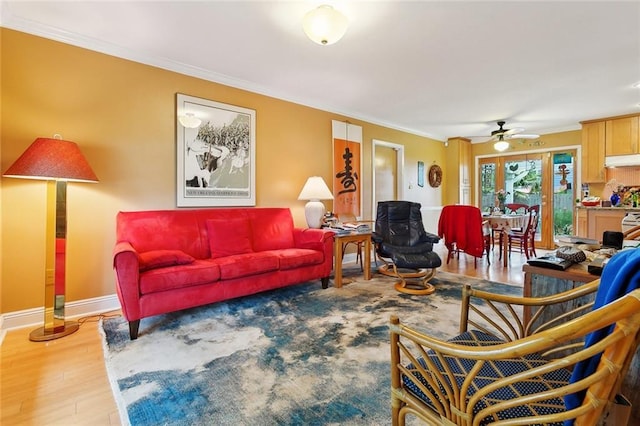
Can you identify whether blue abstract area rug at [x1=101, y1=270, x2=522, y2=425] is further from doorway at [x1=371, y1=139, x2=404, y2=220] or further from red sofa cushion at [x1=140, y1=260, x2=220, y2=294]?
doorway at [x1=371, y1=139, x2=404, y2=220]

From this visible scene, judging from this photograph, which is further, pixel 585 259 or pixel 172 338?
pixel 172 338

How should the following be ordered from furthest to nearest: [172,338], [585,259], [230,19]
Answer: [230,19], [172,338], [585,259]

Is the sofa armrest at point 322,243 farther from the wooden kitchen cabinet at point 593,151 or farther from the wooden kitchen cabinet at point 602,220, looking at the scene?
the wooden kitchen cabinet at point 593,151

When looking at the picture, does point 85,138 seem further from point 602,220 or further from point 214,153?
point 602,220

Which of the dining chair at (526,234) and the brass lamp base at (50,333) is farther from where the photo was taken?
the dining chair at (526,234)

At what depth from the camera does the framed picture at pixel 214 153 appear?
A: 126 inches

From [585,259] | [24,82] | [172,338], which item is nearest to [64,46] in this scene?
[24,82]

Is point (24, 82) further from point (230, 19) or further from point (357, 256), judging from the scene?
point (357, 256)

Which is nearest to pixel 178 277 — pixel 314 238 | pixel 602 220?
pixel 314 238

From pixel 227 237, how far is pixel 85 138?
1.54 meters

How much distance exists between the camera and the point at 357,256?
480 centimetres

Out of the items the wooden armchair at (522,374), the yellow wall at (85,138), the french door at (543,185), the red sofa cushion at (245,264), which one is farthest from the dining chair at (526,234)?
the yellow wall at (85,138)

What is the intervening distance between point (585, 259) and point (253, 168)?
3.22 meters

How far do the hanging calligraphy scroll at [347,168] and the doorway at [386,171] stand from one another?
1.44 feet
